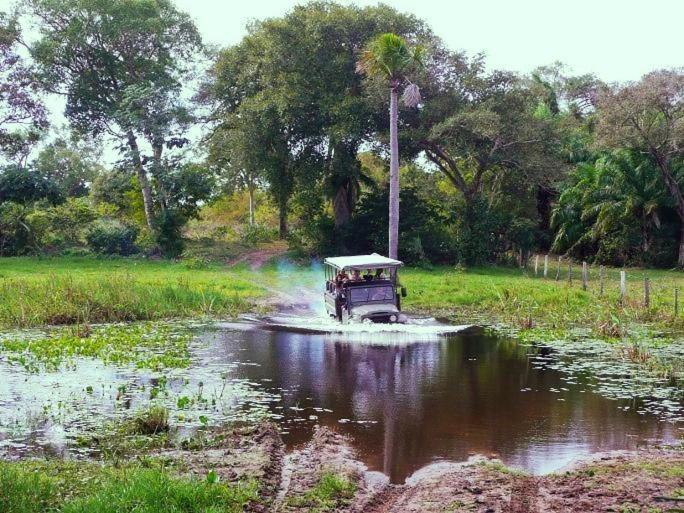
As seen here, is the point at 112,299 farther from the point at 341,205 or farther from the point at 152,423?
the point at 341,205

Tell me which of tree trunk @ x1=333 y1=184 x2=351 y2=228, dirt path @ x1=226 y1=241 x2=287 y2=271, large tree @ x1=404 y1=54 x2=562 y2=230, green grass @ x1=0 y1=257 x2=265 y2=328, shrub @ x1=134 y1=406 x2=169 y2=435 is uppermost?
large tree @ x1=404 y1=54 x2=562 y2=230

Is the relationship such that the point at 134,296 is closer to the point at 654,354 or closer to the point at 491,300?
the point at 491,300

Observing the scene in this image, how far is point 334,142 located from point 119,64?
17.1 metres

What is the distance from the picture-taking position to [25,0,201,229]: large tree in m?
46.6

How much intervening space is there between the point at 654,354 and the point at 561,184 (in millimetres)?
27704

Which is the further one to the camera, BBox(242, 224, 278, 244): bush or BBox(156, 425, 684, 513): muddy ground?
BBox(242, 224, 278, 244): bush

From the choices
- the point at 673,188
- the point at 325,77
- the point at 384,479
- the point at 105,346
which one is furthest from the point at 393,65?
the point at 384,479

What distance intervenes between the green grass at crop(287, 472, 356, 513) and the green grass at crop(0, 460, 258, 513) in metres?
0.56

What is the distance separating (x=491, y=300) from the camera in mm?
29578

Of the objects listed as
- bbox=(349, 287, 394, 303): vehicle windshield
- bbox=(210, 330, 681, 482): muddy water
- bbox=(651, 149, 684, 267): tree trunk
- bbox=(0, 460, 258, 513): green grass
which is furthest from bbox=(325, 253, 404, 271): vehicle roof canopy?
bbox=(651, 149, 684, 267): tree trunk

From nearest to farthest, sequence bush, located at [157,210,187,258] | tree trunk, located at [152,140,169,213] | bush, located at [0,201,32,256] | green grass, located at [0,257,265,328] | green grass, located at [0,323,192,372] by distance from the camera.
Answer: green grass, located at [0,323,192,372] < green grass, located at [0,257,265,328] < bush, located at [0,201,32,256] < bush, located at [157,210,187,258] < tree trunk, located at [152,140,169,213]

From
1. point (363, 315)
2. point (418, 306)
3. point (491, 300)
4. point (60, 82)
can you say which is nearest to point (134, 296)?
point (363, 315)

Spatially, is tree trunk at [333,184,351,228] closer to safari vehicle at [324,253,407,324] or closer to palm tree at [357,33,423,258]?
palm tree at [357,33,423,258]

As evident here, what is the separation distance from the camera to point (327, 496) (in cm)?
918
